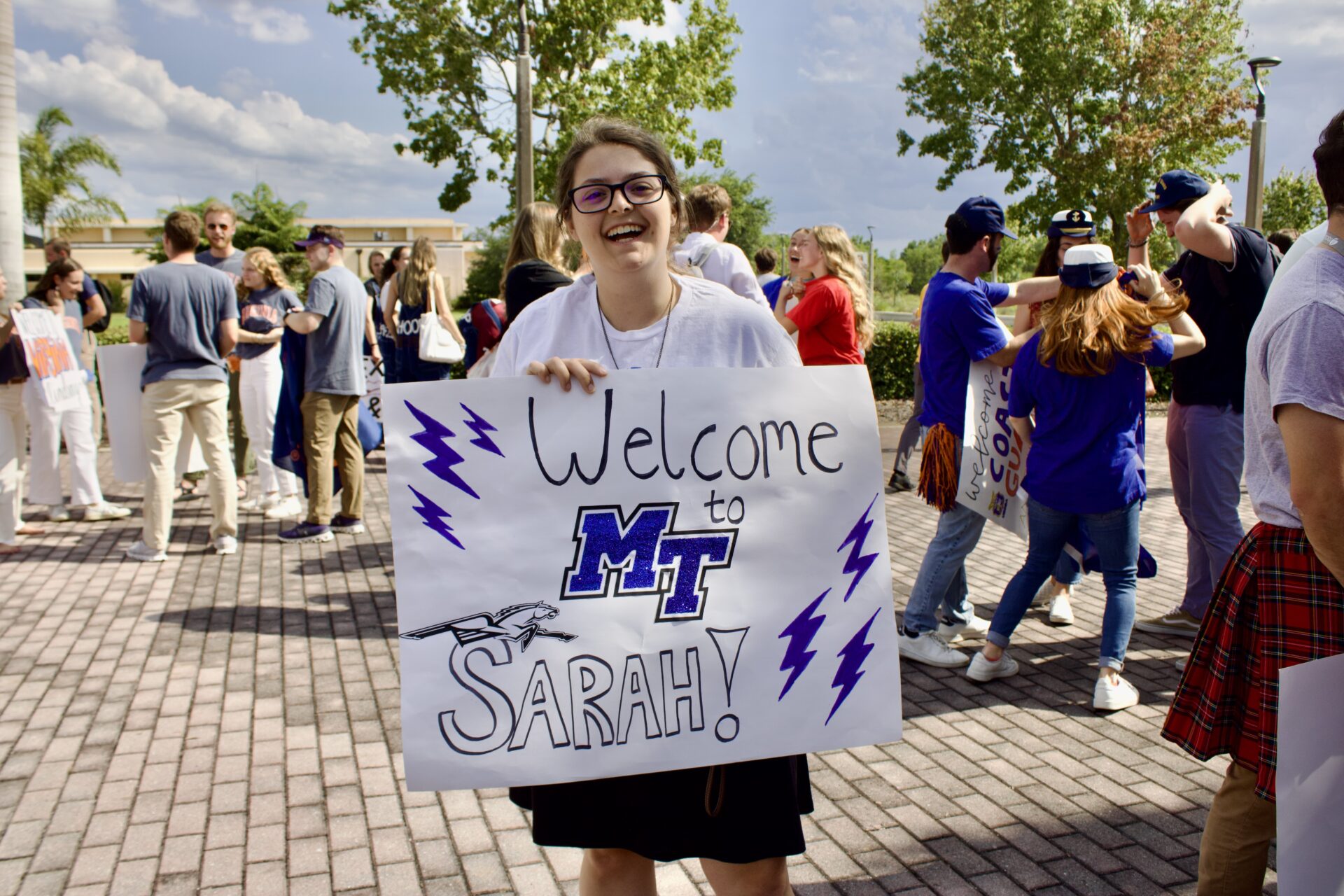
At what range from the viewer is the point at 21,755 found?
372cm

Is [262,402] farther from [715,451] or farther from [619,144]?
[715,451]

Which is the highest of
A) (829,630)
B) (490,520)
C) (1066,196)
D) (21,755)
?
(1066,196)

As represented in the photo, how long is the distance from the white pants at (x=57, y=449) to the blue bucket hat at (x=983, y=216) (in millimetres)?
6359

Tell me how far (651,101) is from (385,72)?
18.4 feet

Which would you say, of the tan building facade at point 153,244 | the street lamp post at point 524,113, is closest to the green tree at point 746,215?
the tan building facade at point 153,244

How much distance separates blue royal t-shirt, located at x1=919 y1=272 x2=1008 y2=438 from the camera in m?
4.39

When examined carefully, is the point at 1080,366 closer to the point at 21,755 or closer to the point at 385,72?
the point at 21,755

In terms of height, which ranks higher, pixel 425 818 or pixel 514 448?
pixel 514 448

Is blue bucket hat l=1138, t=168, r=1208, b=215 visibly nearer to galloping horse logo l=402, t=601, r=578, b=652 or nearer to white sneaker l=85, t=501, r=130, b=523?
galloping horse logo l=402, t=601, r=578, b=652

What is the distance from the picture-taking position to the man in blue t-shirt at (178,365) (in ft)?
20.7

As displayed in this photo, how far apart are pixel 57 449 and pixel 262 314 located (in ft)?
6.09

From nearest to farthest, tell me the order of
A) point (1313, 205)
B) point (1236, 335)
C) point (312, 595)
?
point (1236, 335) → point (312, 595) → point (1313, 205)

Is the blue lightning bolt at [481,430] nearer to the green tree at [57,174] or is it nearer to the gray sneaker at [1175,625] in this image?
the gray sneaker at [1175,625]

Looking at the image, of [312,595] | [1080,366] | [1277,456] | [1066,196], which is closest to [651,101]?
[1066,196]
